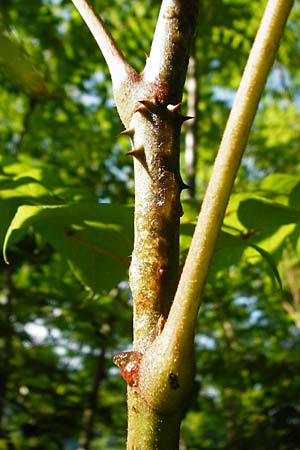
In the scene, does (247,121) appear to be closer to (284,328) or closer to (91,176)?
(91,176)

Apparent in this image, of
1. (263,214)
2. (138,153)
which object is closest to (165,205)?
(138,153)

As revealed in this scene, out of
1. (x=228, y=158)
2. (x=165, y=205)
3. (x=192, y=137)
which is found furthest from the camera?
(x=192, y=137)

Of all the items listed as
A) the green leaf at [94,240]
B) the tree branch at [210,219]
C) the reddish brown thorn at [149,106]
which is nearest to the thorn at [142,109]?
the reddish brown thorn at [149,106]

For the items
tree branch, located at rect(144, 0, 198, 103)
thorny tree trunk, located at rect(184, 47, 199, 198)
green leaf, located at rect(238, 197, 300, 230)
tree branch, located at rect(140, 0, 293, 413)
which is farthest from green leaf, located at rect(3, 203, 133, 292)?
thorny tree trunk, located at rect(184, 47, 199, 198)

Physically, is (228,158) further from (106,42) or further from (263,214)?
(263,214)

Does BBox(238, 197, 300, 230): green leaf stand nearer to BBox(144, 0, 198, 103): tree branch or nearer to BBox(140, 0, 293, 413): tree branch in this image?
BBox(144, 0, 198, 103): tree branch

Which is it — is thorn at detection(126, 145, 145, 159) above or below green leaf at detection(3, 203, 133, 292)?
below

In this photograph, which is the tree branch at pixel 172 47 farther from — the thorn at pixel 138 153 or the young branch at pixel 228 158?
the young branch at pixel 228 158

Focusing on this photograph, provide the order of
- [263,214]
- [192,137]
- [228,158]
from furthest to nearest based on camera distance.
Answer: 1. [192,137]
2. [263,214]
3. [228,158]
